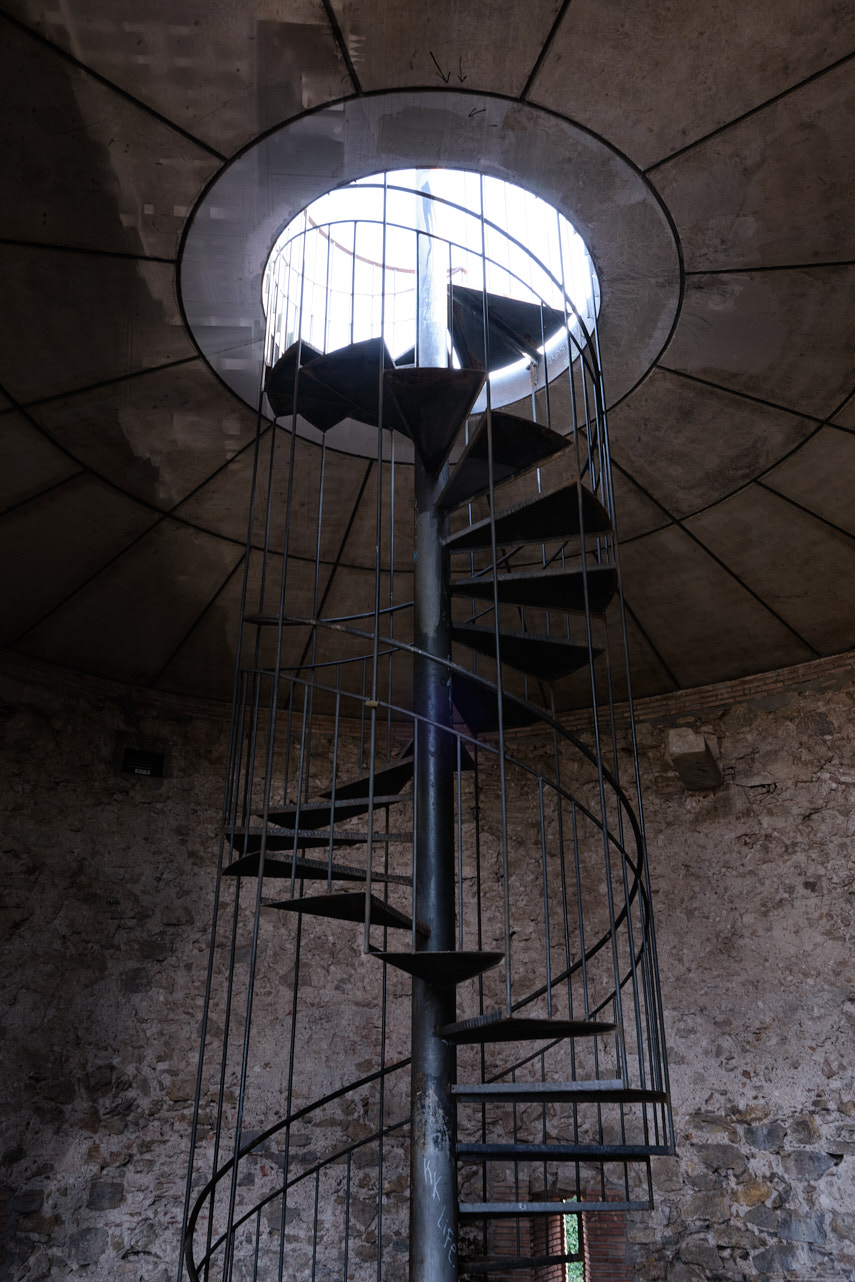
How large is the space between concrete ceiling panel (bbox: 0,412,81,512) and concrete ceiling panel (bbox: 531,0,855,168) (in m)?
2.59

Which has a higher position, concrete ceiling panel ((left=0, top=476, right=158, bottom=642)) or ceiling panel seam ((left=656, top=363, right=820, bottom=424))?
ceiling panel seam ((left=656, top=363, right=820, bottom=424))

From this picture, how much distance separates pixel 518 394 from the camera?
471 cm

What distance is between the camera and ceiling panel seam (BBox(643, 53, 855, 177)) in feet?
9.92

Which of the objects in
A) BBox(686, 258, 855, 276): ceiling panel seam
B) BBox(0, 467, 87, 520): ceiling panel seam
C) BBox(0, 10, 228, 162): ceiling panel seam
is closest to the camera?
BBox(0, 10, 228, 162): ceiling panel seam

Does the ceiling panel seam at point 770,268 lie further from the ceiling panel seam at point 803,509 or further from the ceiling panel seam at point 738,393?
the ceiling panel seam at point 803,509

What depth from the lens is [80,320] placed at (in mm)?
3854

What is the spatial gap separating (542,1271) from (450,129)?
5.41 metres

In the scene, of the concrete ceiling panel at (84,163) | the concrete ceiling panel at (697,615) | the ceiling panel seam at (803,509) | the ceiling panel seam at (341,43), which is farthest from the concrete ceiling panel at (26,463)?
the ceiling panel seam at (803,509)

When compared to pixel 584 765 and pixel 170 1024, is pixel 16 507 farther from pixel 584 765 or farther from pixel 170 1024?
pixel 584 765

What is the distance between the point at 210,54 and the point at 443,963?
2999 mm

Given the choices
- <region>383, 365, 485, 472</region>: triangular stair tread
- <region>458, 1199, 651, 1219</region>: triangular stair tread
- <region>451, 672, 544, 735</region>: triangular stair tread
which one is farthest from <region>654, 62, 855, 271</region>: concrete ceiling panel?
<region>458, 1199, 651, 1219</region>: triangular stair tread

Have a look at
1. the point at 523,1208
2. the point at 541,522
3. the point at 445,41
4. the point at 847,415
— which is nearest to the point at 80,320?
the point at 445,41

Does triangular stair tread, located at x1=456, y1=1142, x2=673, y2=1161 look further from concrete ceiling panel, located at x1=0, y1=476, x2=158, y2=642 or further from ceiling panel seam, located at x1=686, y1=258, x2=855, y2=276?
concrete ceiling panel, located at x1=0, y1=476, x2=158, y2=642

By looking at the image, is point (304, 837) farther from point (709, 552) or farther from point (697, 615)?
point (697, 615)
